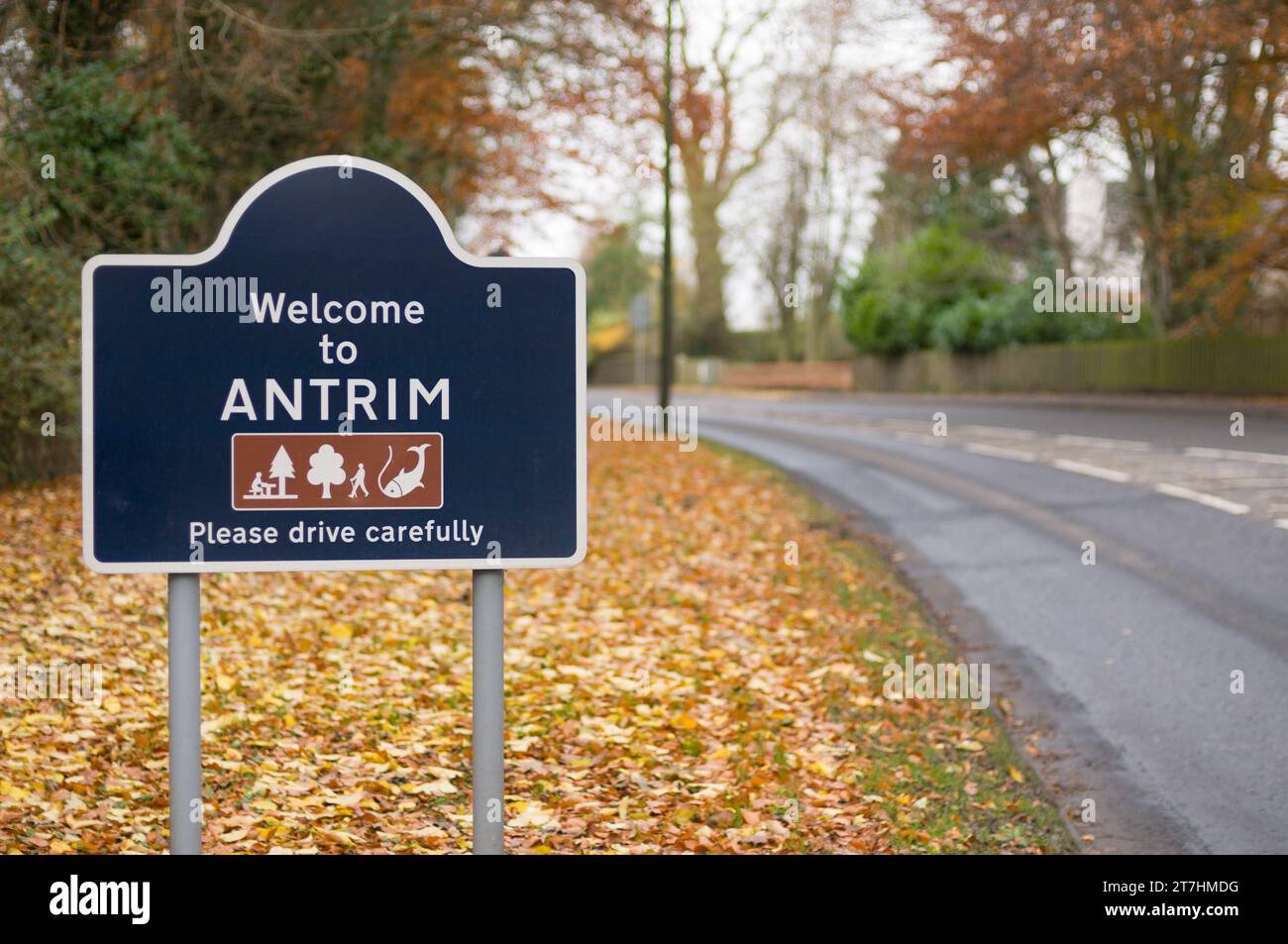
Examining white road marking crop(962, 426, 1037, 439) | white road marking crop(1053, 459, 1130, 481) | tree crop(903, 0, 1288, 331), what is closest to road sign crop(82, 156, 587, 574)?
white road marking crop(1053, 459, 1130, 481)

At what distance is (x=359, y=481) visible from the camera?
3.41 m

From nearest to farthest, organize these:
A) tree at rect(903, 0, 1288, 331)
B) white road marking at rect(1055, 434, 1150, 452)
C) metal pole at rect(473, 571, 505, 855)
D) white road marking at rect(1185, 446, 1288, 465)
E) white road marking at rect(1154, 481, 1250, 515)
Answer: metal pole at rect(473, 571, 505, 855), white road marking at rect(1154, 481, 1250, 515), white road marking at rect(1185, 446, 1288, 465), white road marking at rect(1055, 434, 1150, 452), tree at rect(903, 0, 1288, 331)

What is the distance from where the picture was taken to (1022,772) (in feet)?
20.9

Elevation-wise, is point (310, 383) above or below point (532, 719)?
above

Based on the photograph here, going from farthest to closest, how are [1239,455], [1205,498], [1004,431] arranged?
[1004,431] → [1239,455] → [1205,498]

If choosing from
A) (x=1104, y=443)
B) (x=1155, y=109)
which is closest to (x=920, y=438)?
(x=1104, y=443)

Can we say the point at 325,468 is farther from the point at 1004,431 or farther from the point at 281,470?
the point at 1004,431

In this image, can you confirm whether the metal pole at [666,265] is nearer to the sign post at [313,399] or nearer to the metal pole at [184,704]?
the sign post at [313,399]

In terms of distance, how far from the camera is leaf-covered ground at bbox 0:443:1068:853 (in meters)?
5.44

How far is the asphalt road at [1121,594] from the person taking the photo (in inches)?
243

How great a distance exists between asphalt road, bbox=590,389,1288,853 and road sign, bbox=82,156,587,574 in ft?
11.5

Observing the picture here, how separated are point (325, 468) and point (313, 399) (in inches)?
7.0

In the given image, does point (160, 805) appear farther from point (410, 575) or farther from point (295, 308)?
point (410, 575)

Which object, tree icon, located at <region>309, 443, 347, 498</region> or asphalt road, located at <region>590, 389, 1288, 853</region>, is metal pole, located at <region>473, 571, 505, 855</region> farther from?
asphalt road, located at <region>590, 389, 1288, 853</region>
